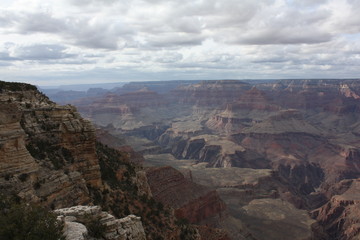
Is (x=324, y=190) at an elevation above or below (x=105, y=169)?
below

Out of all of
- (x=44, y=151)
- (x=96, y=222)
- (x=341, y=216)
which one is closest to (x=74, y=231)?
(x=96, y=222)

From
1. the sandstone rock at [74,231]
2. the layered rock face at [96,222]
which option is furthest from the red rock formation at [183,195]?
the sandstone rock at [74,231]

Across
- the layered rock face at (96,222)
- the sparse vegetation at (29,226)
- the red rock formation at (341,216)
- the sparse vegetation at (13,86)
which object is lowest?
the red rock formation at (341,216)

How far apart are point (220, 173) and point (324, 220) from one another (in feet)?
118

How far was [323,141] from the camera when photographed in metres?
185

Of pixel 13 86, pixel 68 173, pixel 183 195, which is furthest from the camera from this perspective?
pixel 183 195

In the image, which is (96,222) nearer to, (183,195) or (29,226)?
A: (29,226)

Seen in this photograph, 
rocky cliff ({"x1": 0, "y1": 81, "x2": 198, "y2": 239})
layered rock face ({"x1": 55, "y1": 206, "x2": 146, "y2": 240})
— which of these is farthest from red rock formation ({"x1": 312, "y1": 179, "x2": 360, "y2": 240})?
layered rock face ({"x1": 55, "y1": 206, "x2": 146, "y2": 240})

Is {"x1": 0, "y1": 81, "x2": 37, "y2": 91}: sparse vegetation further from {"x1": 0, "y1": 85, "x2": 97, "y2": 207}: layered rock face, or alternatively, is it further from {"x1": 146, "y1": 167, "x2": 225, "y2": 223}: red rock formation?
{"x1": 146, "y1": 167, "x2": 225, "y2": 223}: red rock formation

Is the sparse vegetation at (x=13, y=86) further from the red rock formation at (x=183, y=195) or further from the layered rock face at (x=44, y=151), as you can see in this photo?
the red rock formation at (x=183, y=195)

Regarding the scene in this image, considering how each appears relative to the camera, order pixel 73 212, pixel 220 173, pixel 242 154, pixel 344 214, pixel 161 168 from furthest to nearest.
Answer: pixel 242 154 < pixel 220 173 < pixel 344 214 < pixel 161 168 < pixel 73 212

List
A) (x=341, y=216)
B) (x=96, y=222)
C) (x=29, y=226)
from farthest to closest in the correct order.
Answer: (x=341, y=216)
(x=96, y=222)
(x=29, y=226)

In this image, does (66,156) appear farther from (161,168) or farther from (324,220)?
(324,220)

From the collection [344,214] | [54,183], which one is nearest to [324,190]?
[344,214]
